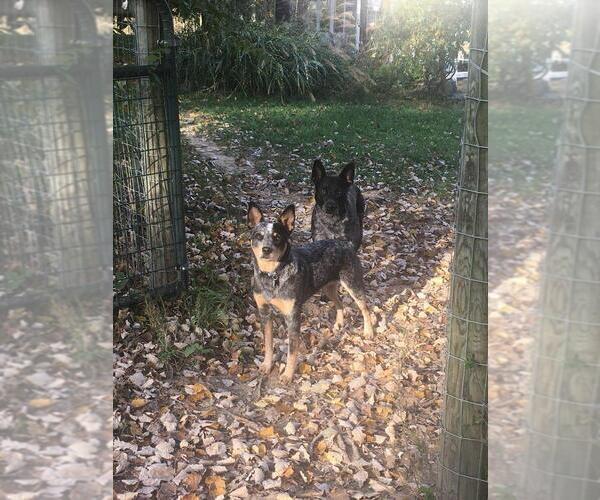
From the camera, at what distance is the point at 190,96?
37.6 ft

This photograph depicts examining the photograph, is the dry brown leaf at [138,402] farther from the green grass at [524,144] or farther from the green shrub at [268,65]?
the green shrub at [268,65]

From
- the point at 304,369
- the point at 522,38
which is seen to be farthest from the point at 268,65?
the point at 522,38

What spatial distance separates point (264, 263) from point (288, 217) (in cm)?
34

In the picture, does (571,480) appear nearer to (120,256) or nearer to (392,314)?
(392,314)

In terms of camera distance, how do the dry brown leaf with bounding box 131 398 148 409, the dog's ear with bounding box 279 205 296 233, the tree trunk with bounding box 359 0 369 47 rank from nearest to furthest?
1. the dog's ear with bounding box 279 205 296 233
2. the dry brown leaf with bounding box 131 398 148 409
3. the tree trunk with bounding box 359 0 369 47

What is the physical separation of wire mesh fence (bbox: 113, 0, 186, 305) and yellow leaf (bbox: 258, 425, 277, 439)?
1.62 m

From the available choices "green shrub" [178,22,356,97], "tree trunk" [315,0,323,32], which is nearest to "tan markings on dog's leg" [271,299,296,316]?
"green shrub" [178,22,356,97]

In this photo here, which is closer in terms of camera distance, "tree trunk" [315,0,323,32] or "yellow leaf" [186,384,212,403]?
"yellow leaf" [186,384,212,403]

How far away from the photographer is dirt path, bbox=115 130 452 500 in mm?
3383

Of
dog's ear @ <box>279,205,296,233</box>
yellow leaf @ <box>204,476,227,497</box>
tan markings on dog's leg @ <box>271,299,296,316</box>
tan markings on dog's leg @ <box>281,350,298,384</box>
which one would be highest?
dog's ear @ <box>279,205,296,233</box>

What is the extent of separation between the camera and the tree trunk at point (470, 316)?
2.45 m

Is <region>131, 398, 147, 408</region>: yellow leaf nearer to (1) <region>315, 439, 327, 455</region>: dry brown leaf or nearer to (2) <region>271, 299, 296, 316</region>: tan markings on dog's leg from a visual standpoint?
(2) <region>271, 299, 296, 316</region>: tan markings on dog's leg

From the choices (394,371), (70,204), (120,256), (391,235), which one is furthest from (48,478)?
(391,235)

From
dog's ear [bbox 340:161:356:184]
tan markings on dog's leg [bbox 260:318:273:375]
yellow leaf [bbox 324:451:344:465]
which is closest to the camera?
yellow leaf [bbox 324:451:344:465]
